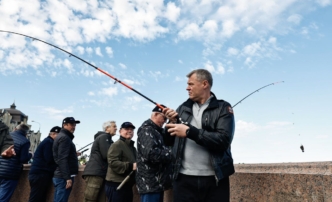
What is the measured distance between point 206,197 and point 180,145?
0.49m

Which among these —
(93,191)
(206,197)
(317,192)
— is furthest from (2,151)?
(317,192)

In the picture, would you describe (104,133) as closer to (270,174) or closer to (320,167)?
(270,174)

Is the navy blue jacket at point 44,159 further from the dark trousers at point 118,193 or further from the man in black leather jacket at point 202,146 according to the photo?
the man in black leather jacket at point 202,146

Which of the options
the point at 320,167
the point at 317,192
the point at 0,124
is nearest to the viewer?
the point at 317,192

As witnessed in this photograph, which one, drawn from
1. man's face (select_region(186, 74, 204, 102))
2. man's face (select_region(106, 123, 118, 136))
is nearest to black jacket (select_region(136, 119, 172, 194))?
man's face (select_region(186, 74, 204, 102))

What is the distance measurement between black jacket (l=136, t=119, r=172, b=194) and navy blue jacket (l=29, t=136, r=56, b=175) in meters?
2.78

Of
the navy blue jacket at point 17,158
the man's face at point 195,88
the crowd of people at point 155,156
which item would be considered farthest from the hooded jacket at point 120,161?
the navy blue jacket at point 17,158

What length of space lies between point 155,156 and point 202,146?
3.41 ft

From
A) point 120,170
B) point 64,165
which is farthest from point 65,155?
point 120,170

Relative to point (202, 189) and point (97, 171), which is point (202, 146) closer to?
point (202, 189)

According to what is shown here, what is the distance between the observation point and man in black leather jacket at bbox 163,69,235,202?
257cm

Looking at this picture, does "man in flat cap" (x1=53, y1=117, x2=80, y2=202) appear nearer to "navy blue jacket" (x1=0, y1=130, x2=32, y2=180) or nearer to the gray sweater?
"navy blue jacket" (x1=0, y1=130, x2=32, y2=180)

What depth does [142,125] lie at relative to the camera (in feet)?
13.0

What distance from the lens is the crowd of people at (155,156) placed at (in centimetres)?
264
